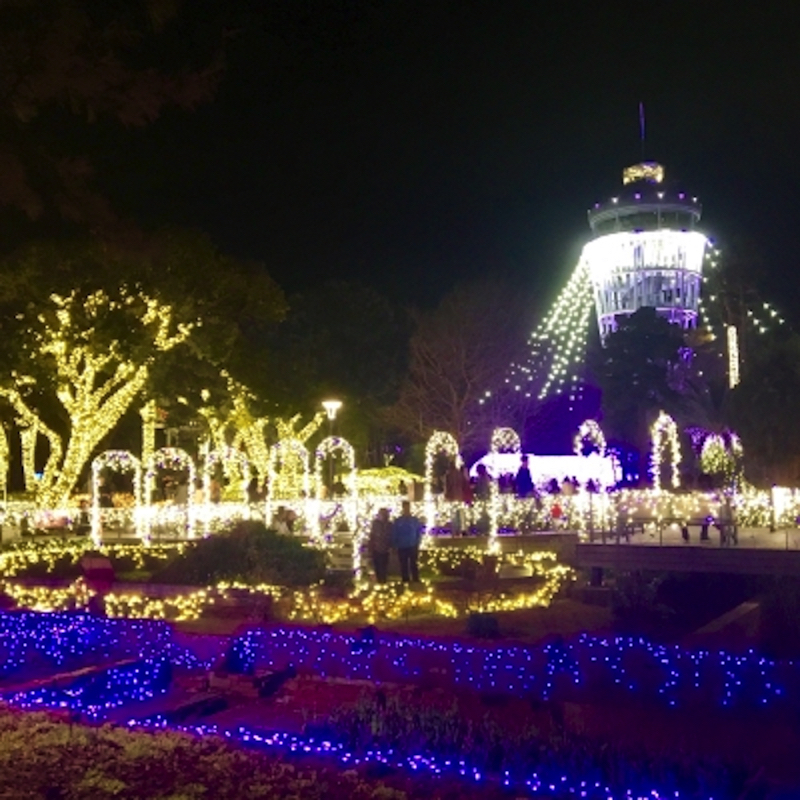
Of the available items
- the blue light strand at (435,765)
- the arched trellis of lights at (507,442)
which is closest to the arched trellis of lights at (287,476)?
the arched trellis of lights at (507,442)

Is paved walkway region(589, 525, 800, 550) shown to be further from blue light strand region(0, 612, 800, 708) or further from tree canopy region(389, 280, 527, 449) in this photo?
tree canopy region(389, 280, 527, 449)

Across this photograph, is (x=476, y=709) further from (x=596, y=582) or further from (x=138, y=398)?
(x=138, y=398)

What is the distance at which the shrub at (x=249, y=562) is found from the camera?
609 inches

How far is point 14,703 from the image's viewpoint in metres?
8.70

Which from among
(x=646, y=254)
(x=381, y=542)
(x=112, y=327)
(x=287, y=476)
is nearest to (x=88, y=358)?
(x=112, y=327)

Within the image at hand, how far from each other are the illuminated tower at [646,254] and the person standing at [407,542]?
37017mm

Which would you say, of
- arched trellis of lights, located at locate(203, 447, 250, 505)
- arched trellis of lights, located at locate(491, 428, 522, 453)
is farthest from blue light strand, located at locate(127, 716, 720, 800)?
arched trellis of lights, located at locate(491, 428, 522, 453)

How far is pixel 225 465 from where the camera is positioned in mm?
35625

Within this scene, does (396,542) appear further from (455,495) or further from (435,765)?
(455,495)

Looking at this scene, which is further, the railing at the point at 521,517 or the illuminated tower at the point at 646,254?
the illuminated tower at the point at 646,254

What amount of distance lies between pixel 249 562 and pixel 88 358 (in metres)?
12.9

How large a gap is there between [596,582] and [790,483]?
1334cm

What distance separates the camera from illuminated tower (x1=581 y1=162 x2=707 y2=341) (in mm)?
52688

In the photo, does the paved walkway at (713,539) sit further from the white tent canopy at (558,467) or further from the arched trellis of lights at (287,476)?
the arched trellis of lights at (287,476)
